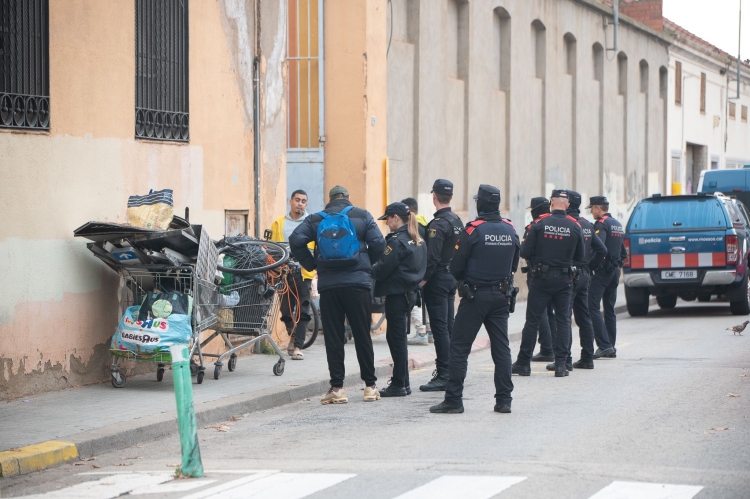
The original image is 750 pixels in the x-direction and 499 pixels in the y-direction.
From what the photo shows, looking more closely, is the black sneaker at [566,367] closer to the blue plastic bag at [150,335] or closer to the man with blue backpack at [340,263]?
the man with blue backpack at [340,263]

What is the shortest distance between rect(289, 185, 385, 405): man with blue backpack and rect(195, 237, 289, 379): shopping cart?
0.91 meters

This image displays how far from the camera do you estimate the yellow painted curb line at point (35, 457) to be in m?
7.35

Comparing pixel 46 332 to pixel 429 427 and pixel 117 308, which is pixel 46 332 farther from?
pixel 429 427

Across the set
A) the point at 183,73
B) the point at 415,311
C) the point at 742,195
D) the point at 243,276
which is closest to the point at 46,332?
the point at 243,276

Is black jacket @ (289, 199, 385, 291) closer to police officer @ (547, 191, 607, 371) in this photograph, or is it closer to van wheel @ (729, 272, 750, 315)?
police officer @ (547, 191, 607, 371)

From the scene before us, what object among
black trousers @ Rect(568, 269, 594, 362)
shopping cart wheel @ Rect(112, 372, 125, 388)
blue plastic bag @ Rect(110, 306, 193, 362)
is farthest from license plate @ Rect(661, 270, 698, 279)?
shopping cart wheel @ Rect(112, 372, 125, 388)

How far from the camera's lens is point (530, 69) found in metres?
24.4

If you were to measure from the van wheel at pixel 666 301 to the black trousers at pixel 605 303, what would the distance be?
26.0 ft

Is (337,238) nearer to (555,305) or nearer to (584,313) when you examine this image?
(555,305)

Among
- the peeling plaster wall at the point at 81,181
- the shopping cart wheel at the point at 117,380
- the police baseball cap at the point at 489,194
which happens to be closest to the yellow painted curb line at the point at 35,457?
the peeling plaster wall at the point at 81,181

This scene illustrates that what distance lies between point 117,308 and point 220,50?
3350mm

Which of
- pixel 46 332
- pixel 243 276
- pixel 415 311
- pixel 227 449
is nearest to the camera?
pixel 227 449

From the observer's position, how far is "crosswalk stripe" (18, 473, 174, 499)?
22.1ft

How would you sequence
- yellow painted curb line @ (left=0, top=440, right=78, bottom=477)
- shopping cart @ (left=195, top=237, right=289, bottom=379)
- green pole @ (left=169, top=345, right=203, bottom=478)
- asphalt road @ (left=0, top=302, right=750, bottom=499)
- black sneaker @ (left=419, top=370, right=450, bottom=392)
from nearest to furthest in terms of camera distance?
Answer: asphalt road @ (left=0, top=302, right=750, bottom=499), green pole @ (left=169, top=345, right=203, bottom=478), yellow painted curb line @ (left=0, top=440, right=78, bottom=477), shopping cart @ (left=195, top=237, right=289, bottom=379), black sneaker @ (left=419, top=370, right=450, bottom=392)
